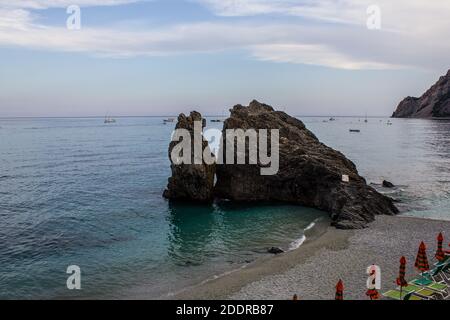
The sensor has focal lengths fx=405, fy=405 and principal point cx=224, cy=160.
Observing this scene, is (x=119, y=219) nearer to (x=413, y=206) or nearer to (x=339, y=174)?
(x=339, y=174)

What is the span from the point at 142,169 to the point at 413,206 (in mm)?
50812

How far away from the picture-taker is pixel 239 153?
169 ft

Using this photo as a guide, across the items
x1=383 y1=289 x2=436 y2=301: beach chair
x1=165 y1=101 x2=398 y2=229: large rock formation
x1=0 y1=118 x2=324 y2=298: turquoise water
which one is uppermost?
x1=165 y1=101 x2=398 y2=229: large rock formation

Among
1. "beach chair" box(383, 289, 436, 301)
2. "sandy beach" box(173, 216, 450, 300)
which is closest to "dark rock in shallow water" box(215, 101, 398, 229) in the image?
"sandy beach" box(173, 216, 450, 300)

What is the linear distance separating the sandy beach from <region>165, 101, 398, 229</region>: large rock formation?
616 cm

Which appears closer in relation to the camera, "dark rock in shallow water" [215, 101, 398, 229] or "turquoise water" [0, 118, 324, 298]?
"turquoise water" [0, 118, 324, 298]

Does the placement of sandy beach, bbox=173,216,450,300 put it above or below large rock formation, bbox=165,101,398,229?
below

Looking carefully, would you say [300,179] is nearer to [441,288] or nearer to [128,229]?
[128,229]

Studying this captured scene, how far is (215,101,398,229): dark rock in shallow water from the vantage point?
43.8 m

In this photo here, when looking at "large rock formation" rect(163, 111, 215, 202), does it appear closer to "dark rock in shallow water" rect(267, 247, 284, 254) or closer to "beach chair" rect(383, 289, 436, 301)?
"dark rock in shallow water" rect(267, 247, 284, 254)

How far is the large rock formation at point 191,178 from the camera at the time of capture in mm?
49062

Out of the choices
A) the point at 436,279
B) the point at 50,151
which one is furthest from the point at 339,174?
the point at 50,151

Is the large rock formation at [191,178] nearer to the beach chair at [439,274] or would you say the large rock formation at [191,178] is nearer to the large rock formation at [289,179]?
the large rock formation at [289,179]

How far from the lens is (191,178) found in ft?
164
